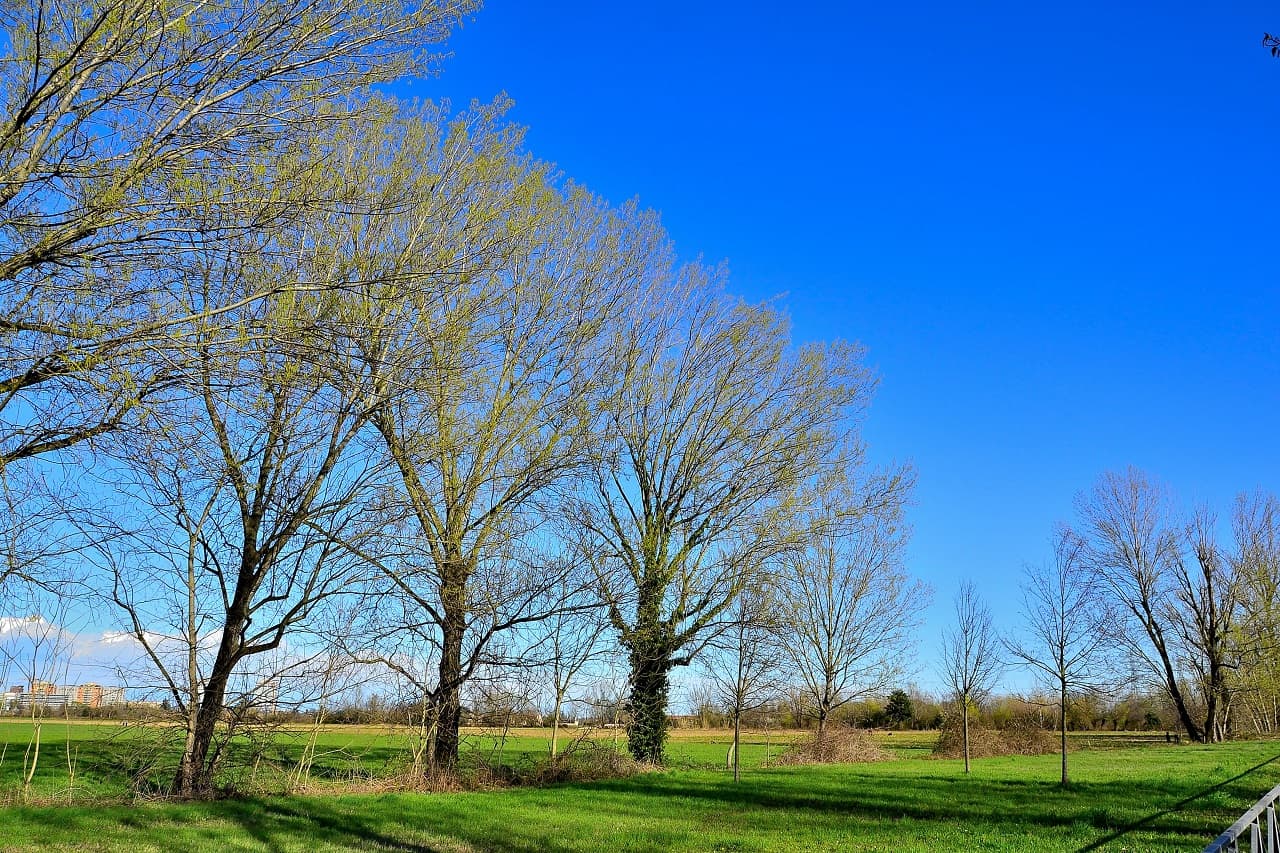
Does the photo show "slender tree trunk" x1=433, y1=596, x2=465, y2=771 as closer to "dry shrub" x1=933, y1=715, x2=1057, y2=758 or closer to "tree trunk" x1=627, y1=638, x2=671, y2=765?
"tree trunk" x1=627, y1=638, x2=671, y2=765

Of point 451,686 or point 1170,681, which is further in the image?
point 1170,681

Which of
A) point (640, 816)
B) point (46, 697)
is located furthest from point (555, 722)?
point (46, 697)

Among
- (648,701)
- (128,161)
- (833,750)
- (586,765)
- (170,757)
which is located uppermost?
(128,161)

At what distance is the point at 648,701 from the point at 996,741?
24068 millimetres

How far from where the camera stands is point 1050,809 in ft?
47.7

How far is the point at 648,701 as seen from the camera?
21.2 metres

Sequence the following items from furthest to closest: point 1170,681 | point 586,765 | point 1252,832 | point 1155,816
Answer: point 1170,681 → point 586,765 → point 1155,816 → point 1252,832

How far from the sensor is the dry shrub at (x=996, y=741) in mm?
36219

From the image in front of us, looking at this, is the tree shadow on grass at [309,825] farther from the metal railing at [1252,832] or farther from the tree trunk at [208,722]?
the metal railing at [1252,832]

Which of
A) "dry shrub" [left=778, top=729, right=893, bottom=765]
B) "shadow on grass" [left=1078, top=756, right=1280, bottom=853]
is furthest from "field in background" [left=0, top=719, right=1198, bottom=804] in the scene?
"dry shrub" [left=778, top=729, right=893, bottom=765]

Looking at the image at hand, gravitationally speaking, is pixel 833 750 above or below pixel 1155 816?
below

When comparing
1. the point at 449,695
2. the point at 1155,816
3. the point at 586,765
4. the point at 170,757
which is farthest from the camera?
the point at 586,765

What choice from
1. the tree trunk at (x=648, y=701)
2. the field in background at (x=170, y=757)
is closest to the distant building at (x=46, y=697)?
the field in background at (x=170, y=757)

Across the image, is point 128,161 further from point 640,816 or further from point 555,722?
point 555,722
